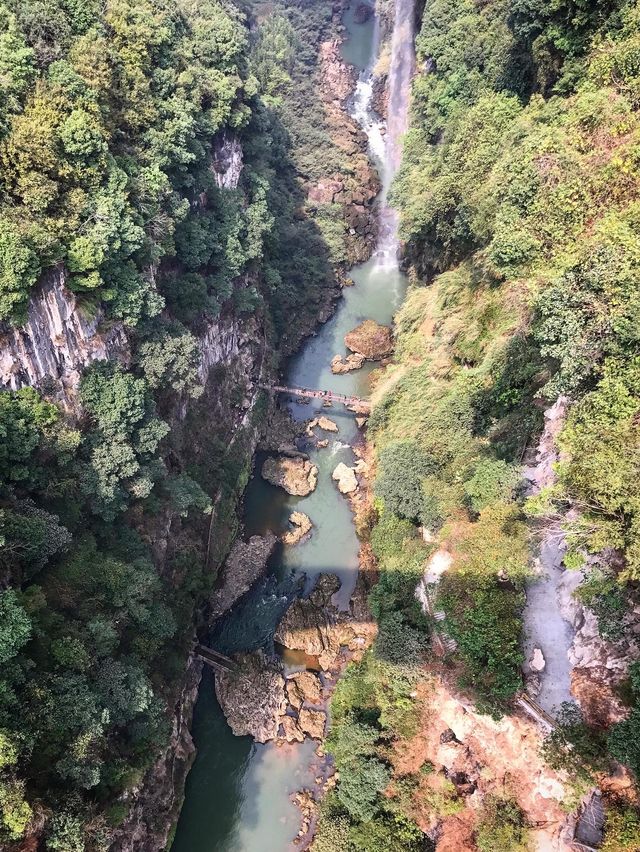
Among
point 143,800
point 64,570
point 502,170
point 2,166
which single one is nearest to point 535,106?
point 502,170

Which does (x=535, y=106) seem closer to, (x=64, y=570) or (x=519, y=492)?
(x=519, y=492)

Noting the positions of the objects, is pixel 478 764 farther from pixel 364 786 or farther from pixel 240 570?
pixel 240 570

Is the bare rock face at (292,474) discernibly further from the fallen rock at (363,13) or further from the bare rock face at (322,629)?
the fallen rock at (363,13)

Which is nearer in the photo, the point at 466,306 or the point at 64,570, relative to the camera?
the point at 64,570

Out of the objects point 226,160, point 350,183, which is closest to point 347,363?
point 226,160

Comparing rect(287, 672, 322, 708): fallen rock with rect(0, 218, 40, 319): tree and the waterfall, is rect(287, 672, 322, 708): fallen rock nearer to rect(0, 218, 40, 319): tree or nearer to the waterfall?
rect(0, 218, 40, 319): tree
